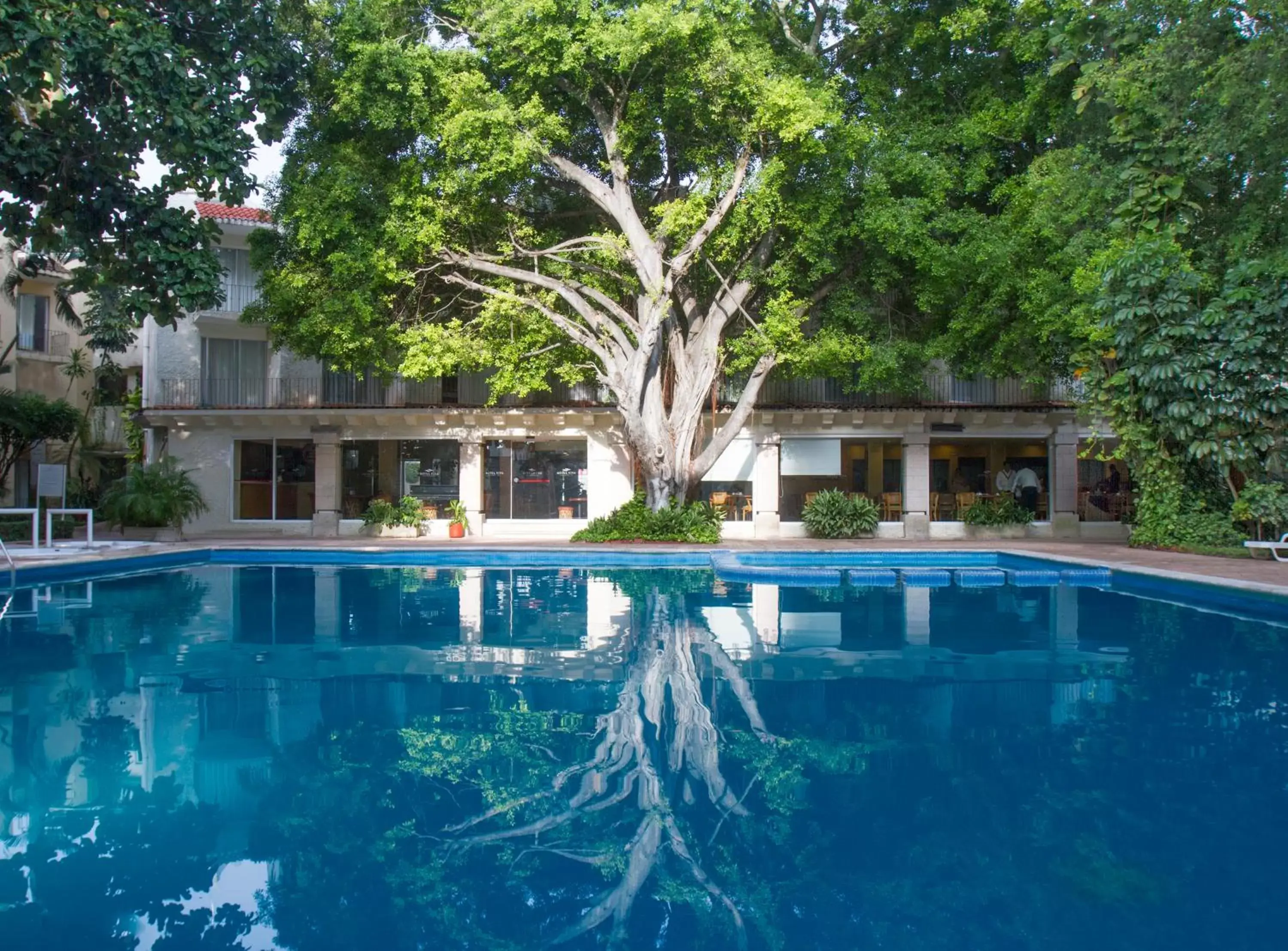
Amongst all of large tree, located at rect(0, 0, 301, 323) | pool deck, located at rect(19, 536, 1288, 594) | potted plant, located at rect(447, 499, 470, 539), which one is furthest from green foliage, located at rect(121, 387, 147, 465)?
large tree, located at rect(0, 0, 301, 323)

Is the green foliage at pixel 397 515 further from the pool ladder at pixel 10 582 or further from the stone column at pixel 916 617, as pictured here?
the stone column at pixel 916 617

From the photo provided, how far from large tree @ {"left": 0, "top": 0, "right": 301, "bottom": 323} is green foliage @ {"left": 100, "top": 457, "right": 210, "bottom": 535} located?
28.9 feet

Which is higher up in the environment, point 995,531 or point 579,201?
point 579,201

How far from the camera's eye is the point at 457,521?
Result: 71.1 feet

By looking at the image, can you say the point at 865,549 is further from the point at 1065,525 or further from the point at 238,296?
the point at 238,296

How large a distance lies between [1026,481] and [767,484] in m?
5.88

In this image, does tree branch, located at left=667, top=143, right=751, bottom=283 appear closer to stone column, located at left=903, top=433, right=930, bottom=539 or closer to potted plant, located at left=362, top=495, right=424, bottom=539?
stone column, located at left=903, top=433, right=930, bottom=539

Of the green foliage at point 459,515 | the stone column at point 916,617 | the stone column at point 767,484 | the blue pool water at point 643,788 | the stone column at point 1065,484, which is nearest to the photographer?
the blue pool water at point 643,788

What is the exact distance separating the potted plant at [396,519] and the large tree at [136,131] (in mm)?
9861

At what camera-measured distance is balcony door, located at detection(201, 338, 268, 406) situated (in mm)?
22375

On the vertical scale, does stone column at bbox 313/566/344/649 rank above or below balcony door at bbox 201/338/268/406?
below

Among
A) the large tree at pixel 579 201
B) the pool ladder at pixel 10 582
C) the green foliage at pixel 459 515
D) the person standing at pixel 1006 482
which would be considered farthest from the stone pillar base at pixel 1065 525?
the pool ladder at pixel 10 582

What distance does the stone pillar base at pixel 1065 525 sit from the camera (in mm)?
21562

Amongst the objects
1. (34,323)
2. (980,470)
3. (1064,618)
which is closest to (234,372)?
(34,323)
